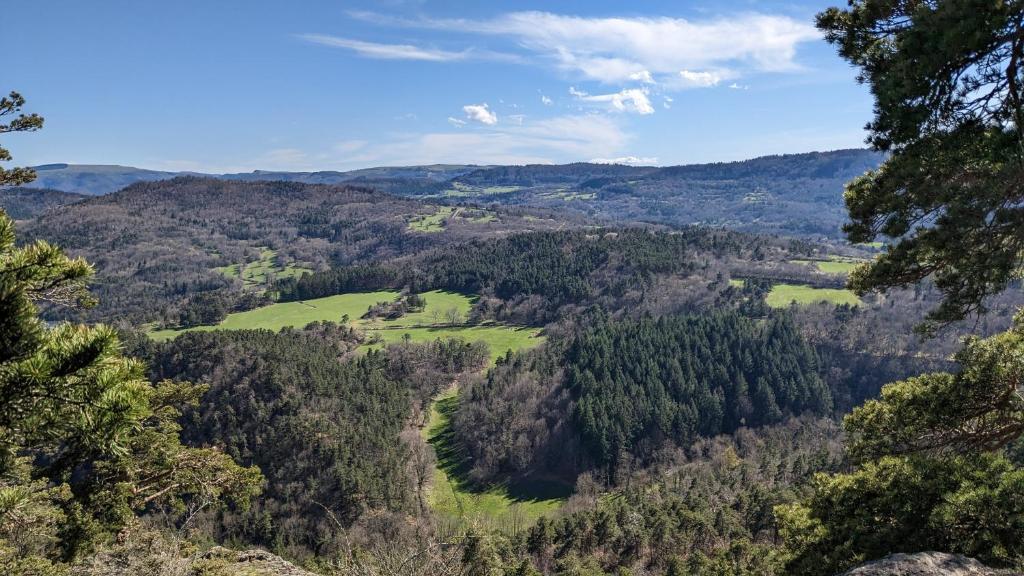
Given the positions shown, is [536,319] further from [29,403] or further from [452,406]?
[29,403]

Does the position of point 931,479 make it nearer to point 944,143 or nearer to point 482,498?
point 944,143

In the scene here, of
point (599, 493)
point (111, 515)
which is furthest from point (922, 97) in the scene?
point (599, 493)

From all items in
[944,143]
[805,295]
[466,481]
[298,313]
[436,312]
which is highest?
[944,143]

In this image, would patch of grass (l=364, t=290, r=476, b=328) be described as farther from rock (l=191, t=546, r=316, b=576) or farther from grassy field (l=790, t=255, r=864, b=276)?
rock (l=191, t=546, r=316, b=576)

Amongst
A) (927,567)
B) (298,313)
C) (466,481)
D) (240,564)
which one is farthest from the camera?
(298,313)

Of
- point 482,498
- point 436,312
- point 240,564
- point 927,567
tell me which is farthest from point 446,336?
point 927,567

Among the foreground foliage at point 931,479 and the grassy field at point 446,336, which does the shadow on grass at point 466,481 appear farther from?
the foreground foliage at point 931,479

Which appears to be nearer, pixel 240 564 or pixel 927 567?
pixel 927 567
